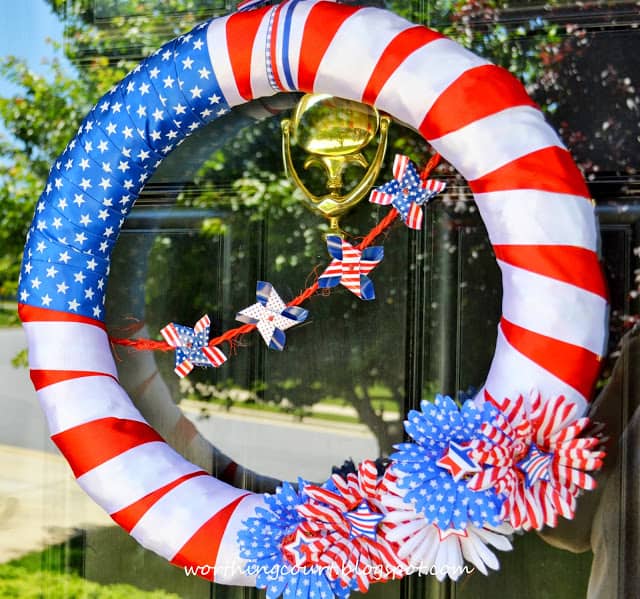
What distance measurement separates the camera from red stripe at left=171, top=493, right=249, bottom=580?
1.45 m

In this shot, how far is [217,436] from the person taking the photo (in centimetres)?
173

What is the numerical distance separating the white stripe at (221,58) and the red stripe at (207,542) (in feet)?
2.58

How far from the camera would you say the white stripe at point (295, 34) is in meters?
1.45

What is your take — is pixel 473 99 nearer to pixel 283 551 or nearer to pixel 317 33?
pixel 317 33

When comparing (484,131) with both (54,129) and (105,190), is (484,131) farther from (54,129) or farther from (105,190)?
(54,129)

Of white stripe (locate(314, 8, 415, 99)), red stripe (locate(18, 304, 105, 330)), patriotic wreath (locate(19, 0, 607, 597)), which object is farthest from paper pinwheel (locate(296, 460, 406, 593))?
white stripe (locate(314, 8, 415, 99))

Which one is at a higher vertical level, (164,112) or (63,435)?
(164,112)

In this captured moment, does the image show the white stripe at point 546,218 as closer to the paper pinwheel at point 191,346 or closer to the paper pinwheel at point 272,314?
the paper pinwheel at point 272,314

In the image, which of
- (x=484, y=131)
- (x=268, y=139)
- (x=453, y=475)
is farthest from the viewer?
(x=268, y=139)

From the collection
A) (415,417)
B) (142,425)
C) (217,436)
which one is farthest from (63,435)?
(415,417)

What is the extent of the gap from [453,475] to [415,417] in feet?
0.35

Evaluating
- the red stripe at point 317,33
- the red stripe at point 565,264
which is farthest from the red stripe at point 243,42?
the red stripe at point 565,264

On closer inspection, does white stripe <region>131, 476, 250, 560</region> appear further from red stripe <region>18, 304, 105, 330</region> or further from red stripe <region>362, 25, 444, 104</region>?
red stripe <region>362, 25, 444, 104</region>

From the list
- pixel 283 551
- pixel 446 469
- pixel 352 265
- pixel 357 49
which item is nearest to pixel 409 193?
pixel 352 265
